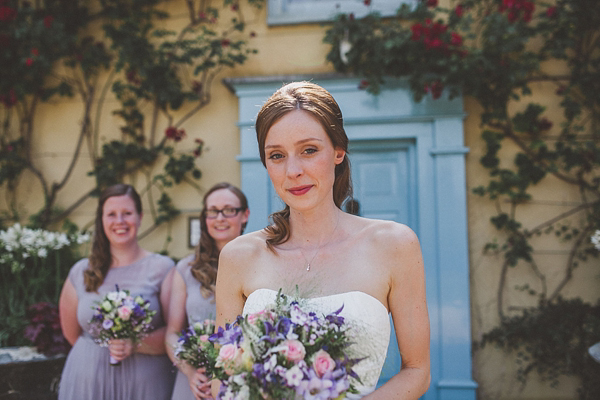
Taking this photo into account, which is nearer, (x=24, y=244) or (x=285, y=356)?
(x=285, y=356)

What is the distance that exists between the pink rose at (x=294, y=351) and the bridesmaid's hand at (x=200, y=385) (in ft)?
5.01

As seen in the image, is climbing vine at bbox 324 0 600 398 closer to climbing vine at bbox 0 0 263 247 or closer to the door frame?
the door frame

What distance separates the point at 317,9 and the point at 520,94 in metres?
2.15

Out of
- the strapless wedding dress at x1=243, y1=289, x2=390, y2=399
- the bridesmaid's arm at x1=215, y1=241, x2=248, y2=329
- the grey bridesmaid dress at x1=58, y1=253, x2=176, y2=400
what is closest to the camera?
the strapless wedding dress at x1=243, y1=289, x2=390, y2=399

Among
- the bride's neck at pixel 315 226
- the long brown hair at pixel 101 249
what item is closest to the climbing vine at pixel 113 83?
the long brown hair at pixel 101 249

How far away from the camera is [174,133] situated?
4.86m

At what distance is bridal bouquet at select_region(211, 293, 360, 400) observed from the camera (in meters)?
1.40

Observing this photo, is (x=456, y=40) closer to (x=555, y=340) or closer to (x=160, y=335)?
(x=555, y=340)

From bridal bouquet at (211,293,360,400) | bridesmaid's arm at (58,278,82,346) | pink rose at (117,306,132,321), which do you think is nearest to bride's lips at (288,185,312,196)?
bridal bouquet at (211,293,360,400)

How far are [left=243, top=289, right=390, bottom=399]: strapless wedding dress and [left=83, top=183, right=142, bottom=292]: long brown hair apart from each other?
78.6 inches

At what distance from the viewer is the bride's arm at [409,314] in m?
1.83

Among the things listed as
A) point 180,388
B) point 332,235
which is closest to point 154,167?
point 180,388

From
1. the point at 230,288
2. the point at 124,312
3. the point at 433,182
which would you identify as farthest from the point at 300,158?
the point at 433,182

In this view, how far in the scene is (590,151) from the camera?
14.5ft
